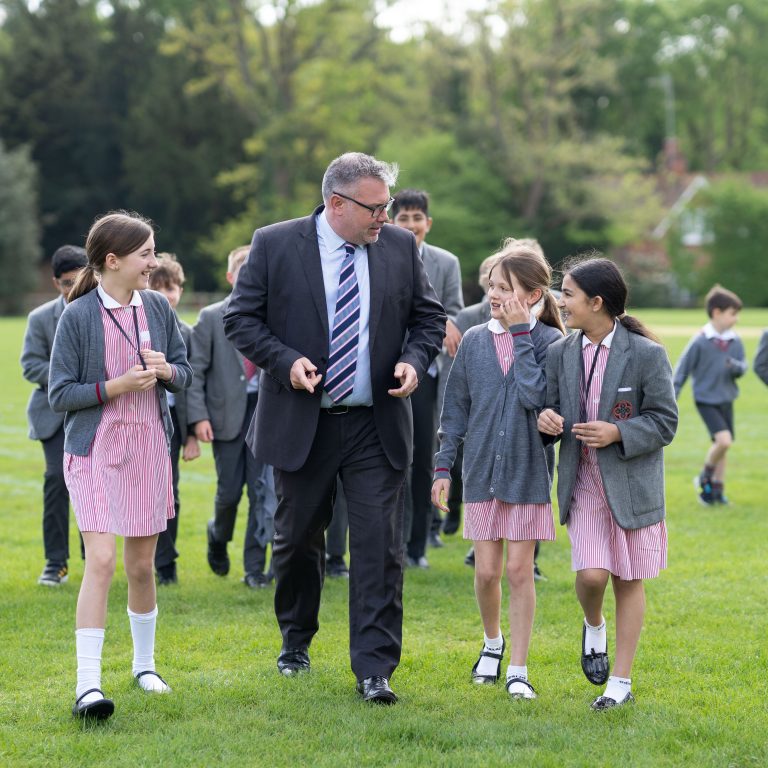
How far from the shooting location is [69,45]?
61.8 meters

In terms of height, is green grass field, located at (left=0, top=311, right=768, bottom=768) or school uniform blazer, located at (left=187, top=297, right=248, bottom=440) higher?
school uniform blazer, located at (left=187, top=297, right=248, bottom=440)

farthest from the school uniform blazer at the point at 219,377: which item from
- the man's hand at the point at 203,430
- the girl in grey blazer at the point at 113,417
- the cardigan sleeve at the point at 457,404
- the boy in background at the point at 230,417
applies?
the cardigan sleeve at the point at 457,404

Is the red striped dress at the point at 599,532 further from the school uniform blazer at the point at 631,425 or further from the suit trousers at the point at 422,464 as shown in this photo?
the suit trousers at the point at 422,464

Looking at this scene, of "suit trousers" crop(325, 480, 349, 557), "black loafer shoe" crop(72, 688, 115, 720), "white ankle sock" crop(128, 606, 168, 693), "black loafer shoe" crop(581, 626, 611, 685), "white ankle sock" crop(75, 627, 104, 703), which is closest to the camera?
"black loafer shoe" crop(72, 688, 115, 720)

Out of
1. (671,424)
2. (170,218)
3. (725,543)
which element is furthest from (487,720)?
(170,218)

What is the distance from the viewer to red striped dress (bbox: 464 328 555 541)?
539 centimetres

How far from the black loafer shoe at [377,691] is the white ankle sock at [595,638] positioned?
35.4 inches

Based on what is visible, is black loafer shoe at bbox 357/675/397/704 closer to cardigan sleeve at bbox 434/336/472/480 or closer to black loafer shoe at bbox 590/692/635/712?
black loafer shoe at bbox 590/692/635/712

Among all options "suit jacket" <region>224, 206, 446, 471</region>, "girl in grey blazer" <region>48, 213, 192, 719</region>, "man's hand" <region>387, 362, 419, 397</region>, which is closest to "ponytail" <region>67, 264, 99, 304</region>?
"girl in grey blazer" <region>48, 213, 192, 719</region>

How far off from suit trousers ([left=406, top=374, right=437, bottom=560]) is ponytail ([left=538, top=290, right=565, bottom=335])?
240cm

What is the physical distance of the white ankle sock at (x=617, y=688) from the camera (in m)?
5.10

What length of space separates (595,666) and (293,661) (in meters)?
1.43

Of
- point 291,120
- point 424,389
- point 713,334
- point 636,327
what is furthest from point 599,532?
point 291,120

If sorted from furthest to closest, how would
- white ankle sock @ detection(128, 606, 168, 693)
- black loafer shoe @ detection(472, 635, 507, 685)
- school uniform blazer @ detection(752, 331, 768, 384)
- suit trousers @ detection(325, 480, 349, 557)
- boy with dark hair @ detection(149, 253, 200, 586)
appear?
school uniform blazer @ detection(752, 331, 768, 384) < suit trousers @ detection(325, 480, 349, 557) < boy with dark hair @ detection(149, 253, 200, 586) < black loafer shoe @ detection(472, 635, 507, 685) < white ankle sock @ detection(128, 606, 168, 693)
